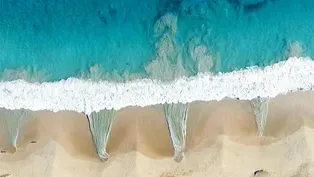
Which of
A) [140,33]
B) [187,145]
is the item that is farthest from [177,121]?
[140,33]

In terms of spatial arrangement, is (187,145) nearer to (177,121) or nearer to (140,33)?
(177,121)

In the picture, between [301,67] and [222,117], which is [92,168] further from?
[301,67]

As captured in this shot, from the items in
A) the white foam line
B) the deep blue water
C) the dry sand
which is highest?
the deep blue water

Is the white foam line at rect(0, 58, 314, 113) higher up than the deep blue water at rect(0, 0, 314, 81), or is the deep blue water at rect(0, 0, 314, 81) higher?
the deep blue water at rect(0, 0, 314, 81)

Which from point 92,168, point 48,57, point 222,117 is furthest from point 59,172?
point 222,117

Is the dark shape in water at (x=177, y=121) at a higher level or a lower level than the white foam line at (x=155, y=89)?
lower
